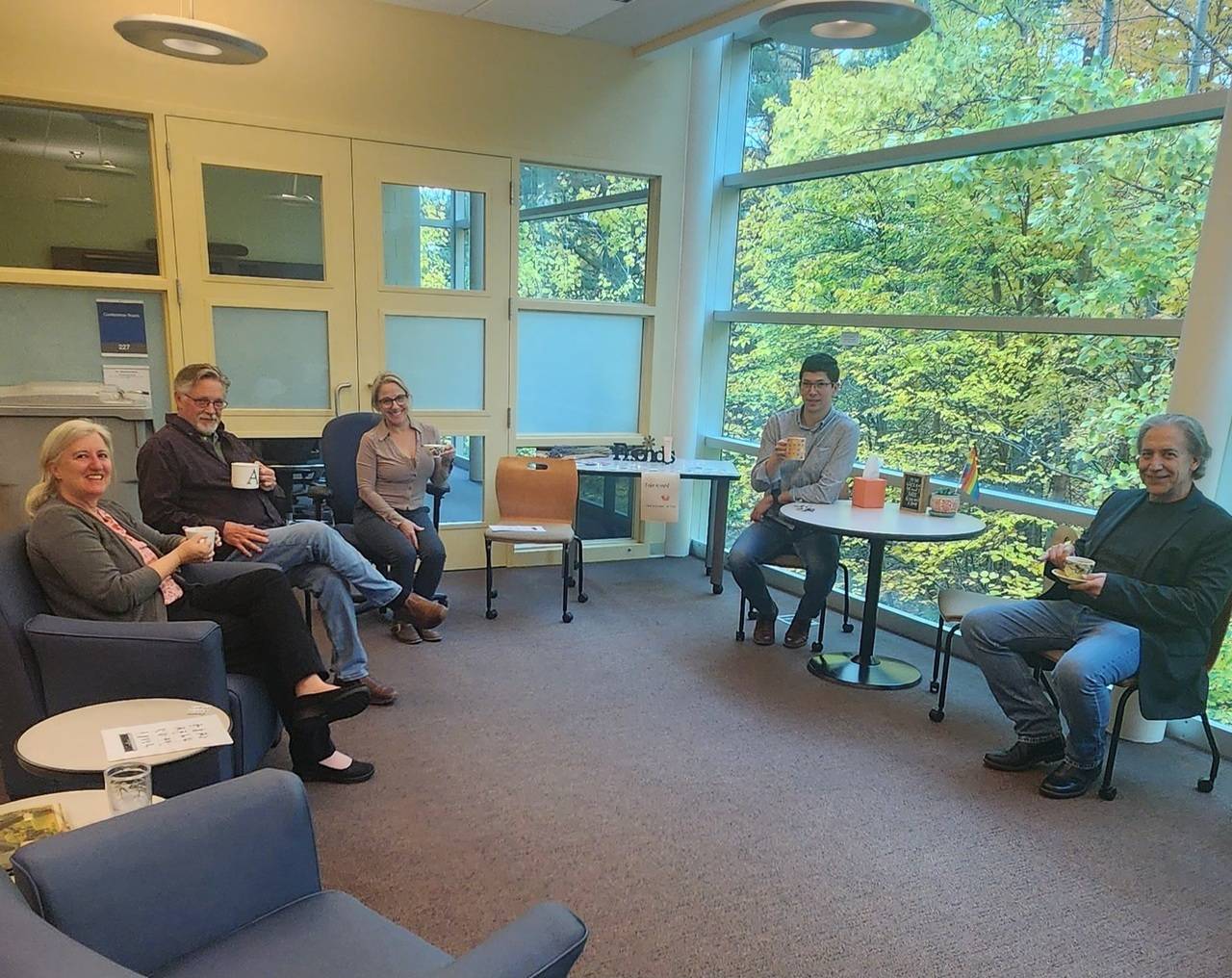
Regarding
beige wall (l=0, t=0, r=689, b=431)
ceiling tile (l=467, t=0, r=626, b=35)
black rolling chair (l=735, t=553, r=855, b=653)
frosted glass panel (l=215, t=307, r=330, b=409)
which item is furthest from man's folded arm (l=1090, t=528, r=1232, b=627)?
frosted glass panel (l=215, t=307, r=330, b=409)

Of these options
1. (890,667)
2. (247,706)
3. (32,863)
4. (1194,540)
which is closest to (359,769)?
(247,706)

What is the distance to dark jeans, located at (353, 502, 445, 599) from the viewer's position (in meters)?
3.82

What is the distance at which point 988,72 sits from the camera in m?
3.73

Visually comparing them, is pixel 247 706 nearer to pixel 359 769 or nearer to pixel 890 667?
pixel 359 769

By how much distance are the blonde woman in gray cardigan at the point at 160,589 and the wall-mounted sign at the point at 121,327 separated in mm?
1871

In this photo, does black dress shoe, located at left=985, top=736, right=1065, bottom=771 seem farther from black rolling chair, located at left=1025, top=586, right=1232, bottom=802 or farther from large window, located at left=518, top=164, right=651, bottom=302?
large window, located at left=518, top=164, right=651, bottom=302

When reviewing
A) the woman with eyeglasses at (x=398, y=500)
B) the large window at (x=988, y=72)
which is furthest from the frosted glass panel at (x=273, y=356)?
the large window at (x=988, y=72)

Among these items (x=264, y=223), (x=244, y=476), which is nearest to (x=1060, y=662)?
(x=244, y=476)

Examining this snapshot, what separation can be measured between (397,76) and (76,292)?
194cm

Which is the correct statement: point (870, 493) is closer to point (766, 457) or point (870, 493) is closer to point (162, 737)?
point (766, 457)

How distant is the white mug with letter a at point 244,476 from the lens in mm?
3023

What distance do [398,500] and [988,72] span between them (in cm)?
335

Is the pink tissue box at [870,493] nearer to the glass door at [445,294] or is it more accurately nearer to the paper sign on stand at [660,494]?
the paper sign on stand at [660,494]

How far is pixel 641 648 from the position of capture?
3936mm
